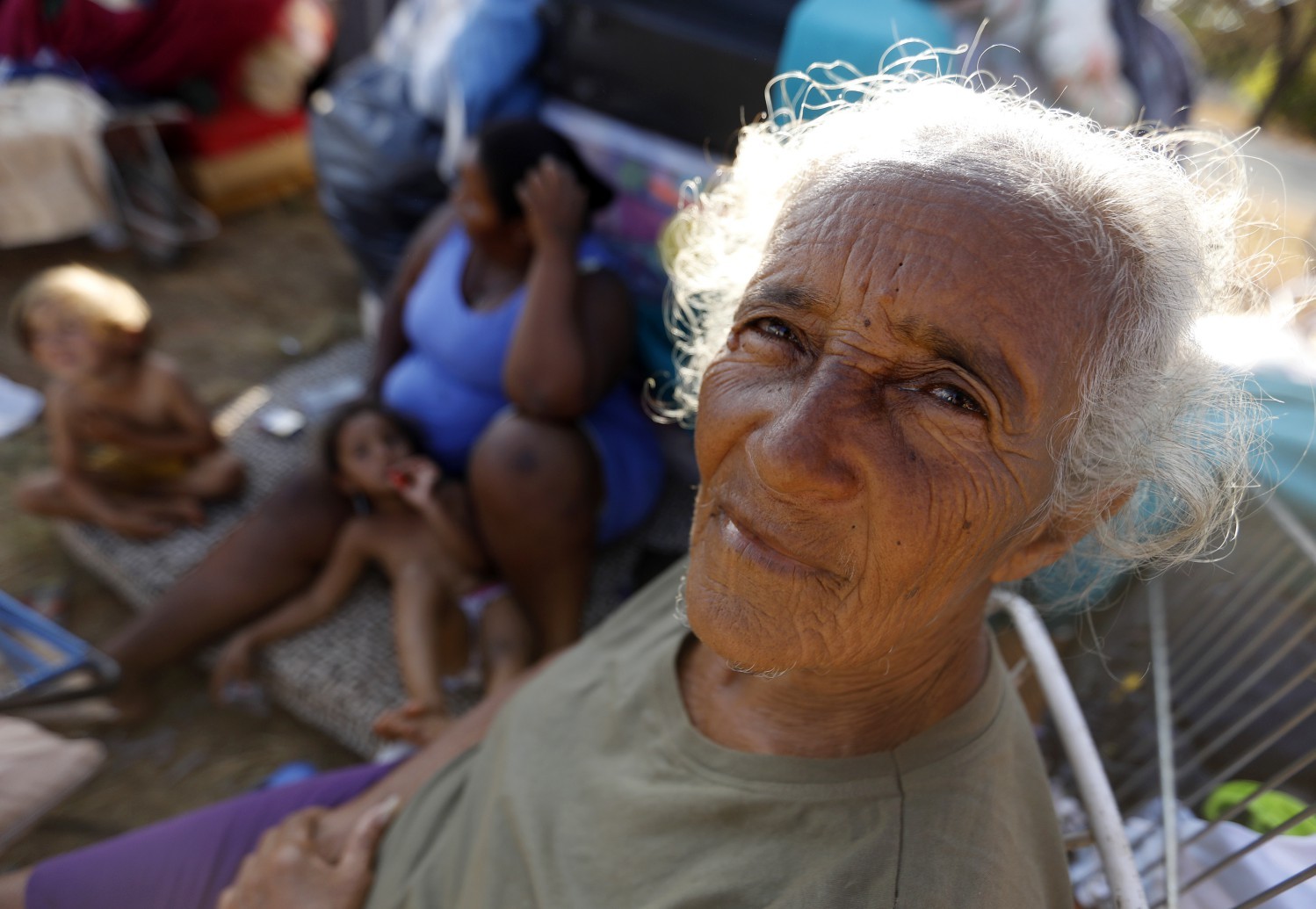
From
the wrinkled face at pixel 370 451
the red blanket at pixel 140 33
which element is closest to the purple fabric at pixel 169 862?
the wrinkled face at pixel 370 451

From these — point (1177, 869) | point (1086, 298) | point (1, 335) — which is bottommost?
point (1, 335)

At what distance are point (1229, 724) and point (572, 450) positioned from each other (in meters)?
1.79

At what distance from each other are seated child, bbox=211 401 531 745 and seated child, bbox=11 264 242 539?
2.31ft

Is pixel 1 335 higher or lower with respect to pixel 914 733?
lower

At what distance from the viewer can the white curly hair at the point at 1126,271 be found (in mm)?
1029

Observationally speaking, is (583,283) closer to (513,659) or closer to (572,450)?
(572,450)

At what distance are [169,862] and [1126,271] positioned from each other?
1.96m

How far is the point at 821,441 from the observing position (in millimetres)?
1003

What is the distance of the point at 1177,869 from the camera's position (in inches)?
51.9

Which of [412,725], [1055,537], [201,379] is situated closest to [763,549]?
[1055,537]

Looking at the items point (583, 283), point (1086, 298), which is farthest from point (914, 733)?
point (583, 283)

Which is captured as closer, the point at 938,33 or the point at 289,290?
the point at 938,33

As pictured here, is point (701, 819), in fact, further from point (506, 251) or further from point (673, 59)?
point (673, 59)

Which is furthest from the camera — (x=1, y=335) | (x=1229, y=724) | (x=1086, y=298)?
(x=1, y=335)
